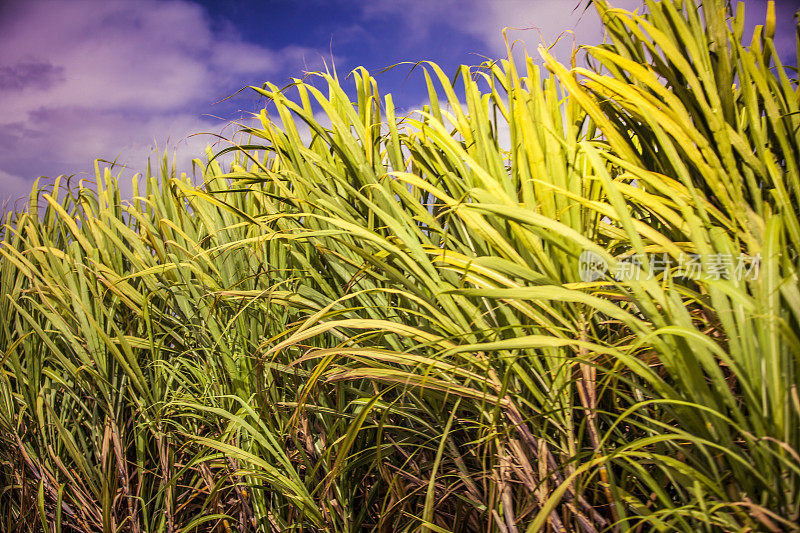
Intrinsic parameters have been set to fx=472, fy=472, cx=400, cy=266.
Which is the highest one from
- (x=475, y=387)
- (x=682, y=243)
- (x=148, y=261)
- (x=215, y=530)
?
(x=148, y=261)

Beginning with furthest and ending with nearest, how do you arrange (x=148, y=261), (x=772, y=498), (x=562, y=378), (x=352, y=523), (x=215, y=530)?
(x=148, y=261) → (x=215, y=530) → (x=352, y=523) → (x=562, y=378) → (x=772, y=498)

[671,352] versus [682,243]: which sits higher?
[682,243]

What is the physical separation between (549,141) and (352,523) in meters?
0.83

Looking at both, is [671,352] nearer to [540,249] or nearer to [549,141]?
[540,249]

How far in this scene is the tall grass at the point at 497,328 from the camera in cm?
52

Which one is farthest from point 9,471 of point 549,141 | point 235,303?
point 549,141

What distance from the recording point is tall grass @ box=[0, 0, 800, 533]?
52 cm

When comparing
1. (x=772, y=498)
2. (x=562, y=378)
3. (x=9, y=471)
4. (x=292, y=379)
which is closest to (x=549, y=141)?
(x=562, y=378)

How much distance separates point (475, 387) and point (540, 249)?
242mm

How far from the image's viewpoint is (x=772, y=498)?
0.49 metres

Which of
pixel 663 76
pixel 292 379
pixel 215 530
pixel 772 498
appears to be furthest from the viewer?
pixel 215 530

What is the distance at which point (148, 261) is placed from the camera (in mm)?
1371

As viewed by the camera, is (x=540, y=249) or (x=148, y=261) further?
(x=148, y=261)

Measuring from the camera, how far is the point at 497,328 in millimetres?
599
